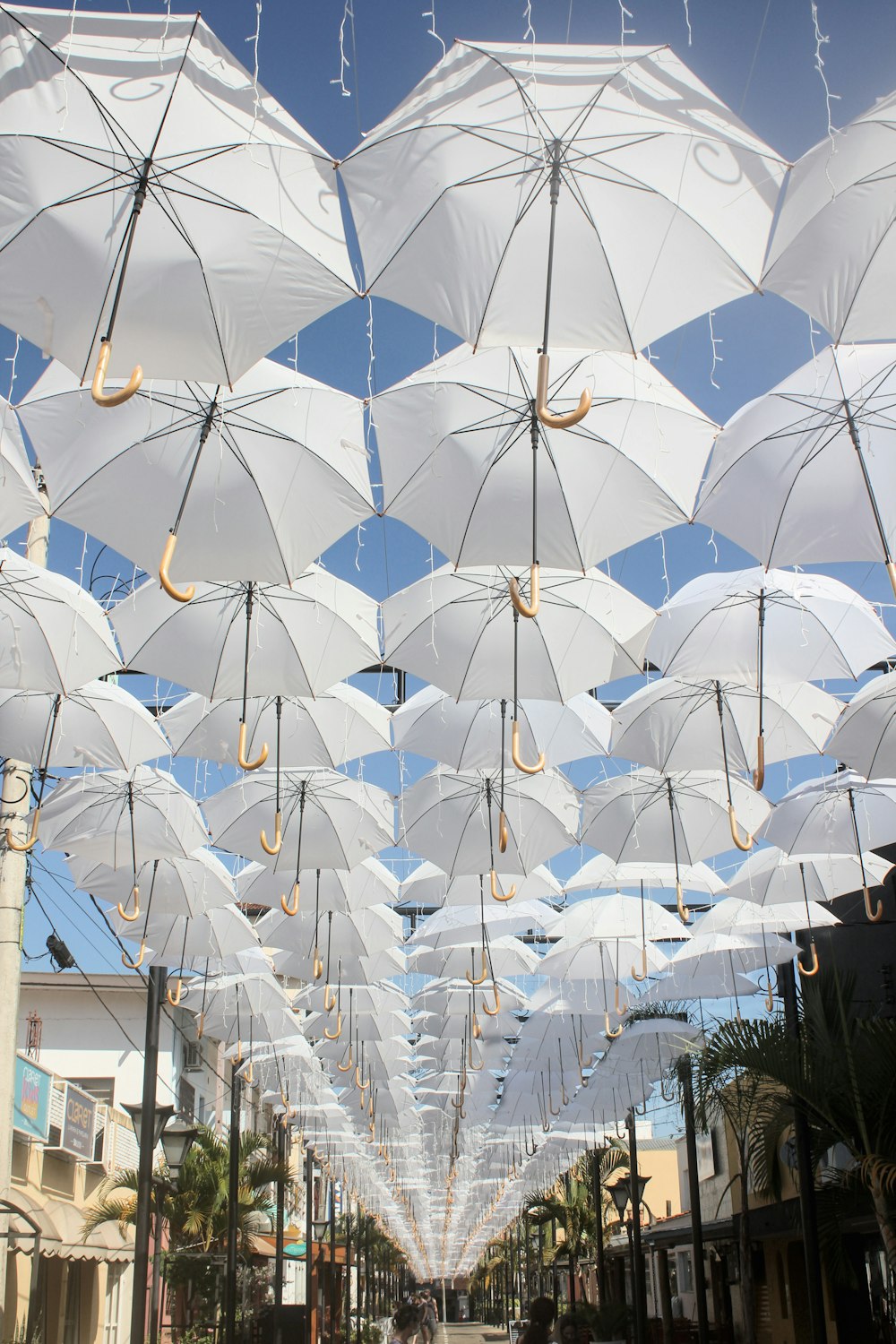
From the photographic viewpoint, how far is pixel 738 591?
35.9ft

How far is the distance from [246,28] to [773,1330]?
24650mm

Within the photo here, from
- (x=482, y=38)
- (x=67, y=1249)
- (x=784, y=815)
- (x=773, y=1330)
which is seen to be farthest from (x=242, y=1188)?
(x=482, y=38)

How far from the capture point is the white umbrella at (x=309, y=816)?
14.4 meters

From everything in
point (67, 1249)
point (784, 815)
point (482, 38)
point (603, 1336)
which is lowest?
point (603, 1336)

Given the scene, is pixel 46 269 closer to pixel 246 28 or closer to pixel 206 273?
pixel 206 273

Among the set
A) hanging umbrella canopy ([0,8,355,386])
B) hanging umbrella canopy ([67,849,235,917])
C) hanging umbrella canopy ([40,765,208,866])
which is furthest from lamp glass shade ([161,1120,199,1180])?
hanging umbrella canopy ([0,8,355,386])

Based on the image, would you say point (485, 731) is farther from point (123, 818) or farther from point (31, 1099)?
point (31, 1099)

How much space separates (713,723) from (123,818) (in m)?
6.94

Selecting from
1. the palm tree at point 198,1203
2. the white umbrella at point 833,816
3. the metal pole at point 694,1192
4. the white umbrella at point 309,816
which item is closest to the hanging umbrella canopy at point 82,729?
the white umbrella at point 309,816

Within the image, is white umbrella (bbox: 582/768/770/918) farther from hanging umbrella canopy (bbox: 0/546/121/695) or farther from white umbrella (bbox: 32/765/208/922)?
hanging umbrella canopy (bbox: 0/546/121/695)

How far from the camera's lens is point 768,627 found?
11195mm

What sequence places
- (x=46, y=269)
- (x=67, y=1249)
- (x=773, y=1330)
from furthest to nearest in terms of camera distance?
(x=773, y=1330) → (x=67, y=1249) → (x=46, y=269)

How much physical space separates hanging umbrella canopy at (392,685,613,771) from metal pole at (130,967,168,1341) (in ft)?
23.8

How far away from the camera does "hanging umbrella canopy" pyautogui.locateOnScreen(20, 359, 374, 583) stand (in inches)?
330
